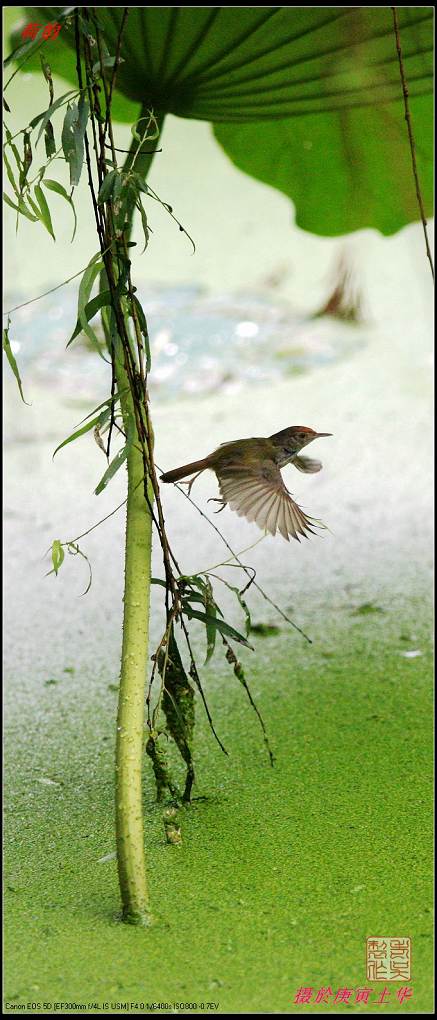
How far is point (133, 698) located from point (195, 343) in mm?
2957

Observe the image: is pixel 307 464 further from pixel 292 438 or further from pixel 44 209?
pixel 44 209

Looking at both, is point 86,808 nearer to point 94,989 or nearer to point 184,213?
point 94,989

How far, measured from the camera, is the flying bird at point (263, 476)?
854 mm

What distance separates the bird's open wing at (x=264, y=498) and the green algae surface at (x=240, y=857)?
38 centimetres

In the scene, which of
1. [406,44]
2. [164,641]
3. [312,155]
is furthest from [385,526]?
[164,641]

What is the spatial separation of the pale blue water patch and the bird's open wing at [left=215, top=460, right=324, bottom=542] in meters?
2.69

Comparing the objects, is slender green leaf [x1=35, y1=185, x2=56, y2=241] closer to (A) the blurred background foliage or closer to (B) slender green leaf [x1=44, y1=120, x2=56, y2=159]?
(B) slender green leaf [x1=44, y1=120, x2=56, y2=159]

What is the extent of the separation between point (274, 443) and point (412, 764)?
610 millimetres

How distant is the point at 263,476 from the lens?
34.9 inches

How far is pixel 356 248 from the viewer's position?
4137 millimetres

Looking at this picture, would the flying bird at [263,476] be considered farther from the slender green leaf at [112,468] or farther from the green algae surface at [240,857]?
the green algae surface at [240,857]

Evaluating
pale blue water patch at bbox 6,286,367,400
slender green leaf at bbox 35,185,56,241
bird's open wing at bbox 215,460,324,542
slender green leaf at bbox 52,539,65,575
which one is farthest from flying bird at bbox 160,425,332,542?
pale blue water patch at bbox 6,286,367,400

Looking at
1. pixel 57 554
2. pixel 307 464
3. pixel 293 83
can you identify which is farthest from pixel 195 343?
pixel 57 554

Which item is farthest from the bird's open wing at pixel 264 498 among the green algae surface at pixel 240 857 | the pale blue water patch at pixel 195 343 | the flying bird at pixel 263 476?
the pale blue water patch at pixel 195 343
